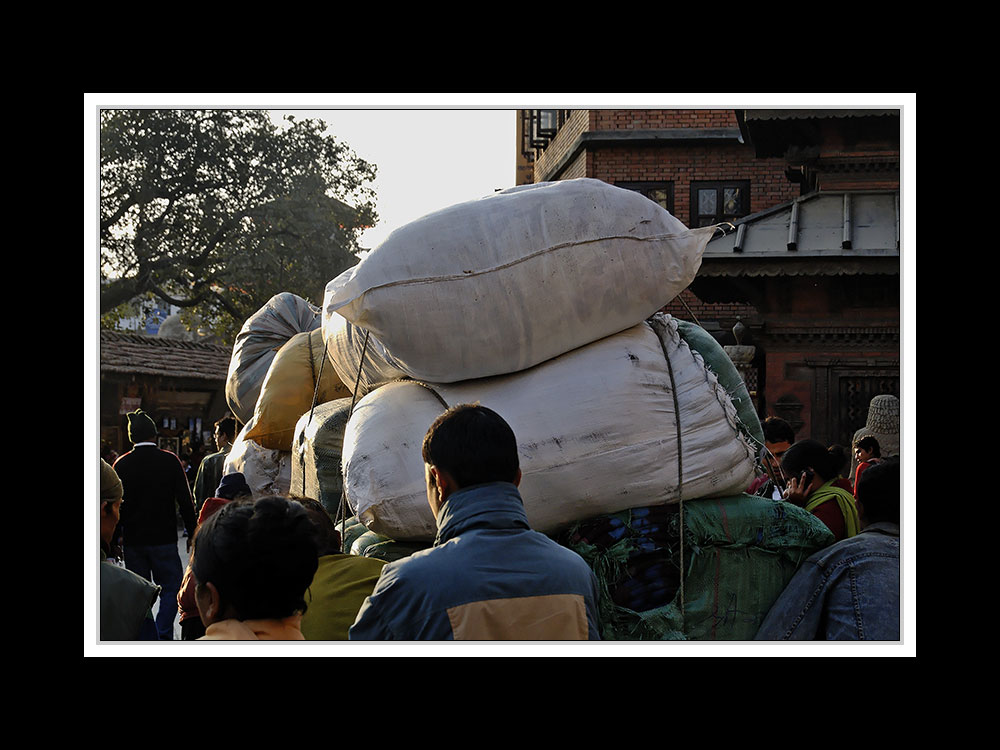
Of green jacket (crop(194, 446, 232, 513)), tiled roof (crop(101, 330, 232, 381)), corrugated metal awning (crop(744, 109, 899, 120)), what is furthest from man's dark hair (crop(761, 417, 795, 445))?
tiled roof (crop(101, 330, 232, 381))

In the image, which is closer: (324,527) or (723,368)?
(324,527)

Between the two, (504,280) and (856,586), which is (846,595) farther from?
(504,280)

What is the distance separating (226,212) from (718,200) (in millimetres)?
8179

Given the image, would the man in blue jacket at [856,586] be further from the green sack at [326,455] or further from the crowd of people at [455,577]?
the green sack at [326,455]

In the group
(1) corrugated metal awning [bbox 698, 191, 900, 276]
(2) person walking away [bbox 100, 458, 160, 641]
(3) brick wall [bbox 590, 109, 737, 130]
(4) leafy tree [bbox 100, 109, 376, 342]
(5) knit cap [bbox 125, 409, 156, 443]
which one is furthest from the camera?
(3) brick wall [bbox 590, 109, 737, 130]

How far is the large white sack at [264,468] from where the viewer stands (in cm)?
469

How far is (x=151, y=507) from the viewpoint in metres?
5.98

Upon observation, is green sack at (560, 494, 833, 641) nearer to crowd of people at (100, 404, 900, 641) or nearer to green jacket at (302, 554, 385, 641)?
crowd of people at (100, 404, 900, 641)

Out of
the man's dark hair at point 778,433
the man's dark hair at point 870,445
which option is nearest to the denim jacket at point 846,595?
the man's dark hair at point 778,433

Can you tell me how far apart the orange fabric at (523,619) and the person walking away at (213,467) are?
495 centimetres

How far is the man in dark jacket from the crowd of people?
137 inches

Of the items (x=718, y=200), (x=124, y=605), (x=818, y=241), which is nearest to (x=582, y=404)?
(x=124, y=605)

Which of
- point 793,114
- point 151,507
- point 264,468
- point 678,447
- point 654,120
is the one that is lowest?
point 151,507

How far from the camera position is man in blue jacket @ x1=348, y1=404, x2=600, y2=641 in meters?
1.96
